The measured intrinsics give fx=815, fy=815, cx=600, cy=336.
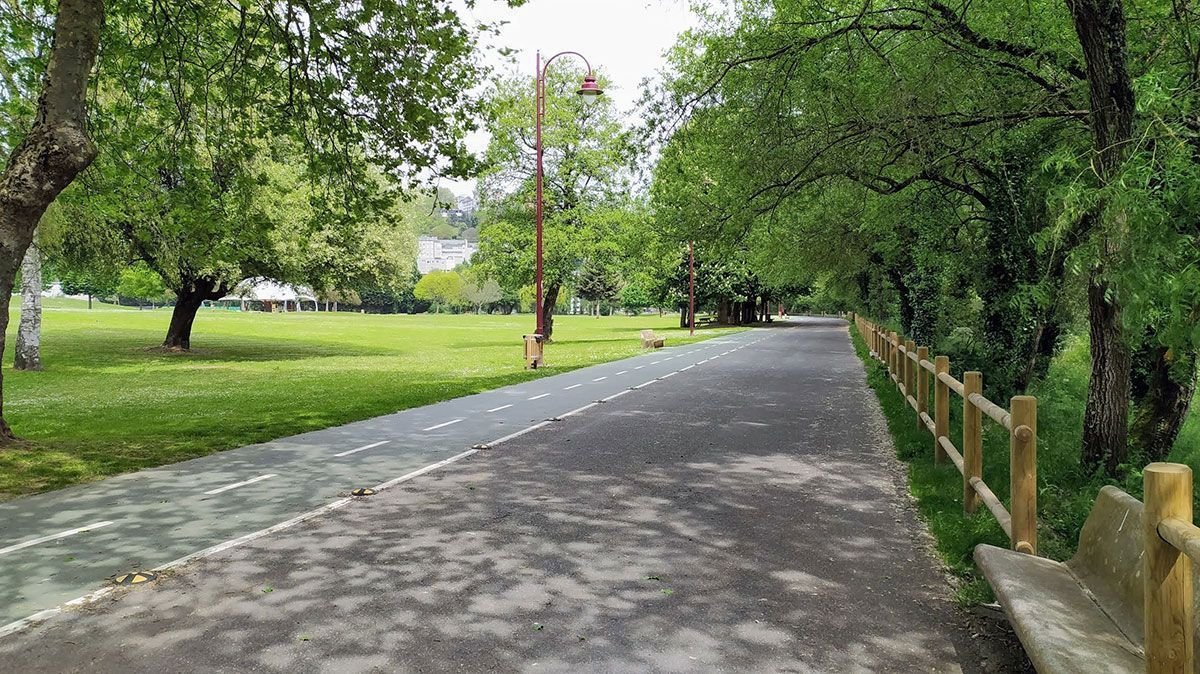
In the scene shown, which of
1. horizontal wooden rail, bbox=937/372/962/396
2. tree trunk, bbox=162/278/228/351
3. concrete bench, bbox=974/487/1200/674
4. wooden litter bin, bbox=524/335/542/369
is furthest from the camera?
tree trunk, bbox=162/278/228/351

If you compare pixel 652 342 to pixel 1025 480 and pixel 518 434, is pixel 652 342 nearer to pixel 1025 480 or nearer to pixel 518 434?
pixel 518 434

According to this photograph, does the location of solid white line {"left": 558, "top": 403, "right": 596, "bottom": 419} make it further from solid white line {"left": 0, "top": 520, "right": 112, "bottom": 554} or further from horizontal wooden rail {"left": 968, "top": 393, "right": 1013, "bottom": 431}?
horizontal wooden rail {"left": 968, "top": 393, "right": 1013, "bottom": 431}

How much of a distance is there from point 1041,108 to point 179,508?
9690 mm

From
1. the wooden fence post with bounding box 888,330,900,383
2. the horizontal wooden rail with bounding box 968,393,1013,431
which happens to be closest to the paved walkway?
the horizontal wooden rail with bounding box 968,393,1013,431

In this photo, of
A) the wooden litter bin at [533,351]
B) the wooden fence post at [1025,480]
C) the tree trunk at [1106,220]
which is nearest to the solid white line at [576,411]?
the tree trunk at [1106,220]

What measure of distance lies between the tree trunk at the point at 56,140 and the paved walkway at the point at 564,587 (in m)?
4.20

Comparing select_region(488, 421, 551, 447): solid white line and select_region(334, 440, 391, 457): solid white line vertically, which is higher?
select_region(488, 421, 551, 447): solid white line

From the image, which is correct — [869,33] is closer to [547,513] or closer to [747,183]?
[747,183]

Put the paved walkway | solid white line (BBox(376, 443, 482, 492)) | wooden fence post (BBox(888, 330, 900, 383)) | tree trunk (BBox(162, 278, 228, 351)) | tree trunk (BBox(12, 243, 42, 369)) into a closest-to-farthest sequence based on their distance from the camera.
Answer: the paved walkway
solid white line (BBox(376, 443, 482, 492))
wooden fence post (BBox(888, 330, 900, 383))
tree trunk (BBox(12, 243, 42, 369))
tree trunk (BBox(162, 278, 228, 351))

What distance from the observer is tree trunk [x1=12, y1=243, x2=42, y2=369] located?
21578mm

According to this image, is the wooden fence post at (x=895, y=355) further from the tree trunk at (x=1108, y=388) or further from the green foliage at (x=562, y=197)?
the green foliage at (x=562, y=197)

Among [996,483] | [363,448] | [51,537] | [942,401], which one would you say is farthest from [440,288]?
[996,483]

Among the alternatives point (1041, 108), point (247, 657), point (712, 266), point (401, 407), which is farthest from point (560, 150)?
point (247, 657)

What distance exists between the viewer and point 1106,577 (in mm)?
3854
